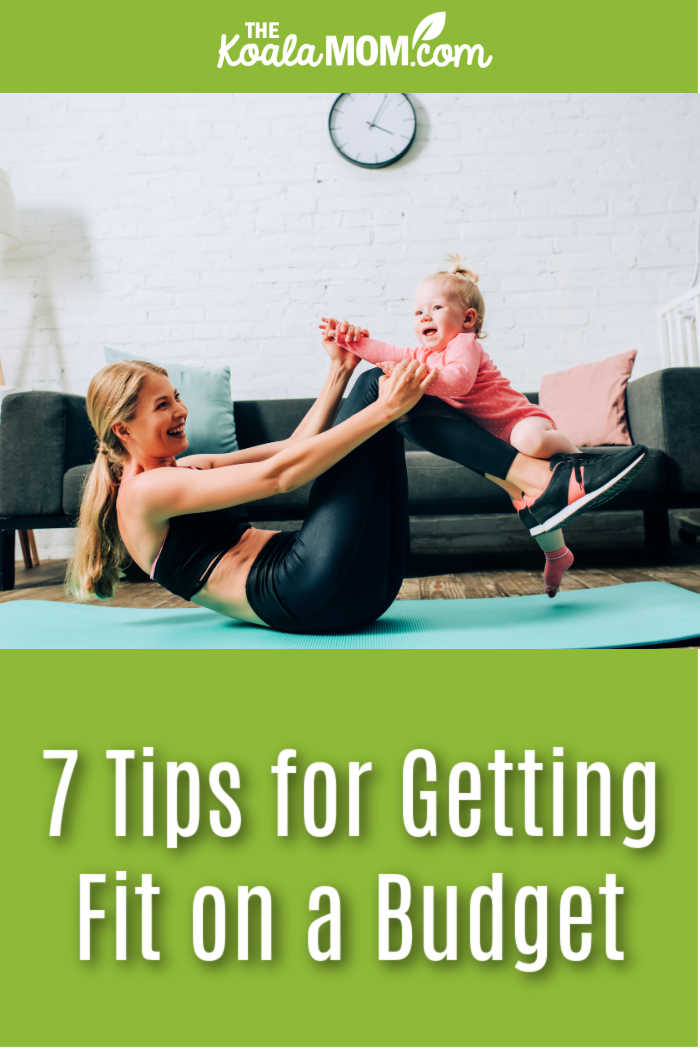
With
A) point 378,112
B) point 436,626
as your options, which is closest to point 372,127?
point 378,112

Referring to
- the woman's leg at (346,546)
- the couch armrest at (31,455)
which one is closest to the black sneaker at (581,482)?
the woman's leg at (346,546)

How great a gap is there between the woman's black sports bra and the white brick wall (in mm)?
2174

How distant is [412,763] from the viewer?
728 millimetres

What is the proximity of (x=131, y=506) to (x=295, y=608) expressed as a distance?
322 millimetres

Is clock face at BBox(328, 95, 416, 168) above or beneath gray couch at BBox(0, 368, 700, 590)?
above

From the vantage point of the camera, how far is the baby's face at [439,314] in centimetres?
138

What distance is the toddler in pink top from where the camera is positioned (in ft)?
4.23

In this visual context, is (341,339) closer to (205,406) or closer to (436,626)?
(436,626)

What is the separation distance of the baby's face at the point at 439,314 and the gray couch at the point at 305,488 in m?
0.90

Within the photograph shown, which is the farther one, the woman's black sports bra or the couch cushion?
the couch cushion

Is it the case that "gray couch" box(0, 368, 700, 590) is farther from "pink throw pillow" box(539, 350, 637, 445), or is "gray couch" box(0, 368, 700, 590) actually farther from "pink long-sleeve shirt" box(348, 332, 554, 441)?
"pink long-sleeve shirt" box(348, 332, 554, 441)

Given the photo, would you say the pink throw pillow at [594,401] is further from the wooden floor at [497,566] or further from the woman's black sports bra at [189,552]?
the woman's black sports bra at [189,552]

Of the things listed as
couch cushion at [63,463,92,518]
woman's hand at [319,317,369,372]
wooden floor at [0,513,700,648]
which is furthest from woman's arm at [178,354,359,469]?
couch cushion at [63,463,92,518]

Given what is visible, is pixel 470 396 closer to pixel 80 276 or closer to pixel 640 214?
pixel 640 214
